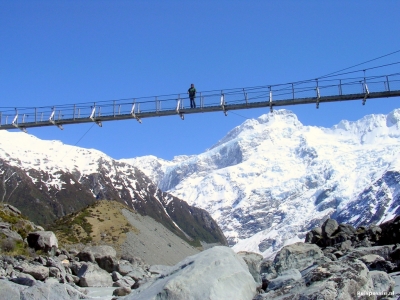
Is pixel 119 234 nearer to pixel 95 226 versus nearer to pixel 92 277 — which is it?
pixel 95 226

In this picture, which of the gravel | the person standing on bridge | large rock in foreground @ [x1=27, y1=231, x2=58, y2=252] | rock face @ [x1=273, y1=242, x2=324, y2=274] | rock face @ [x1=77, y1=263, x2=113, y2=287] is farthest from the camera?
the gravel

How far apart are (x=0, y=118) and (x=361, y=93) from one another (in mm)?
26700

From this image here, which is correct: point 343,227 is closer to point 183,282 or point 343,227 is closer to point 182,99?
point 182,99

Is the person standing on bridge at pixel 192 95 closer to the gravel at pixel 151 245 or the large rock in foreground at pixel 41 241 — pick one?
the large rock in foreground at pixel 41 241

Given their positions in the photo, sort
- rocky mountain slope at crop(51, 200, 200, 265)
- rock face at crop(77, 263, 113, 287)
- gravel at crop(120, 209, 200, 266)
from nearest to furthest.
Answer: rock face at crop(77, 263, 113, 287), rocky mountain slope at crop(51, 200, 200, 265), gravel at crop(120, 209, 200, 266)

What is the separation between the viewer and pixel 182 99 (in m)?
37.3

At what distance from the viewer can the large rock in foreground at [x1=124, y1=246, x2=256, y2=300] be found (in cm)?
1502

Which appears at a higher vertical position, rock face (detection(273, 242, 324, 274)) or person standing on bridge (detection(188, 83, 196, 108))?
person standing on bridge (detection(188, 83, 196, 108))

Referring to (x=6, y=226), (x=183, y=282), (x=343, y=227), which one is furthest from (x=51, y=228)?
(x=183, y=282)

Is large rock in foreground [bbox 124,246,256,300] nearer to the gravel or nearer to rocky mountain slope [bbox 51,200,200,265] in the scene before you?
rocky mountain slope [bbox 51,200,200,265]

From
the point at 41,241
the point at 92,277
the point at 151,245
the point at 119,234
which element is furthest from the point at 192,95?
the point at 151,245

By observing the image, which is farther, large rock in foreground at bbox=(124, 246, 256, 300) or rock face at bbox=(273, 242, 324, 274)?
rock face at bbox=(273, 242, 324, 274)

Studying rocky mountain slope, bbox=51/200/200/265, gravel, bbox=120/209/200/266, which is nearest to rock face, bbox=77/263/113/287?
rocky mountain slope, bbox=51/200/200/265

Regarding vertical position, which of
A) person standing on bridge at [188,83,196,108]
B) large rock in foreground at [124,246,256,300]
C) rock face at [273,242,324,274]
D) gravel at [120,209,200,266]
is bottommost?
gravel at [120,209,200,266]
